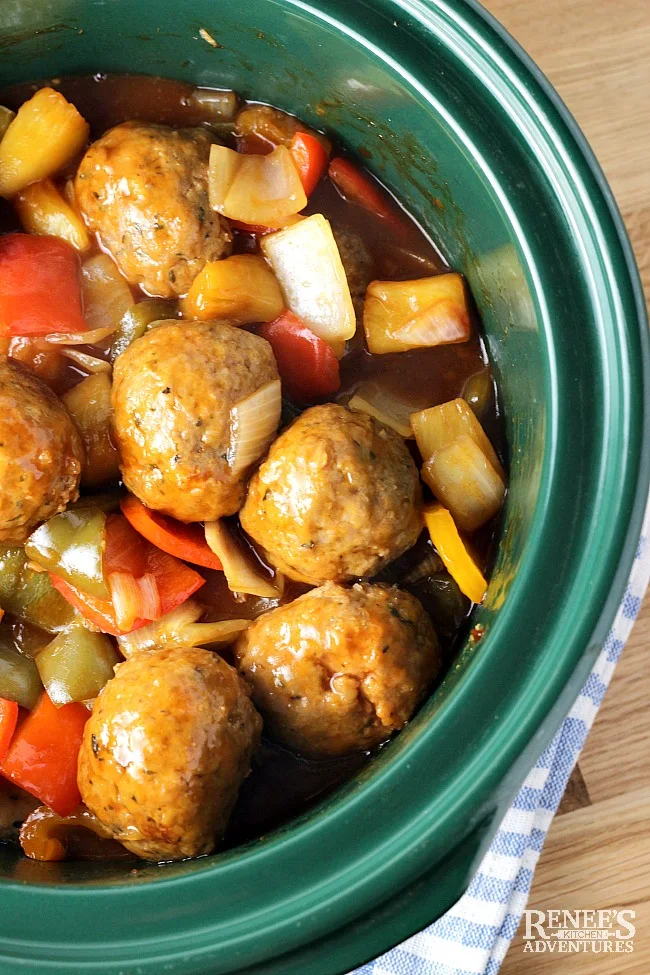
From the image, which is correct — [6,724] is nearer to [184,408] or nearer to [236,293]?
[184,408]

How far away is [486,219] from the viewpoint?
1.78 meters

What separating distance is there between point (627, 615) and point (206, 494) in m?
1.04

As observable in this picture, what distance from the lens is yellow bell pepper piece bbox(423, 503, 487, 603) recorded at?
6.06 ft

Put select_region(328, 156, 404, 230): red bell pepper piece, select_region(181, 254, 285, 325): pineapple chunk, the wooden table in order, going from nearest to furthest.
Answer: select_region(181, 254, 285, 325): pineapple chunk
select_region(328, 156, 404, 230): red bell pepper piece
the wooden table

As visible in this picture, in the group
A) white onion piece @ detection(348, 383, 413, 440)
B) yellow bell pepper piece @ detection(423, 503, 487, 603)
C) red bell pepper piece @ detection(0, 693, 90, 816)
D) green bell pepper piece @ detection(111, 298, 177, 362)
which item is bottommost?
red bell pepper piece @ detection(0, 693, 90, 816)

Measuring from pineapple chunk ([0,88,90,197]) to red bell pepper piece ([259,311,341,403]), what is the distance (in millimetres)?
604

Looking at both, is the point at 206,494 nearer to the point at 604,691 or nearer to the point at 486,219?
the point at 486,219

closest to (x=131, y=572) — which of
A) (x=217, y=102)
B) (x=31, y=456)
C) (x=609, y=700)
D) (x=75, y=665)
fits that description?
(x=75, y=665)

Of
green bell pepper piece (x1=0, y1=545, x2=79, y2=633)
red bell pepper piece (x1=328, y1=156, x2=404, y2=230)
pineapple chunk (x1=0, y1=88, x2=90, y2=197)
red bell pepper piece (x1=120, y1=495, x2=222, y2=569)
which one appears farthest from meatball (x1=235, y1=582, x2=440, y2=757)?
pineapple chunk (x1=0, y1=88, x2=90, y2=197)

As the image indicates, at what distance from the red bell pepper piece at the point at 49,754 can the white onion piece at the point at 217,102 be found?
4.24 feet

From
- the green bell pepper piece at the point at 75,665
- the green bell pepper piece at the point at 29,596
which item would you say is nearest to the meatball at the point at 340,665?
the green bell pepper piece at the point at 75,665

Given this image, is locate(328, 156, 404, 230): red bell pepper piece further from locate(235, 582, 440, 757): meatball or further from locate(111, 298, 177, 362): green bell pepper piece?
locate(235, 582, 440, 757): meatball

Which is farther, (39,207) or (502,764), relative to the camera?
(39,207)

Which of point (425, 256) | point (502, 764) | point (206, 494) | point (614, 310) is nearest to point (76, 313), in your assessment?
point (206, 494)
